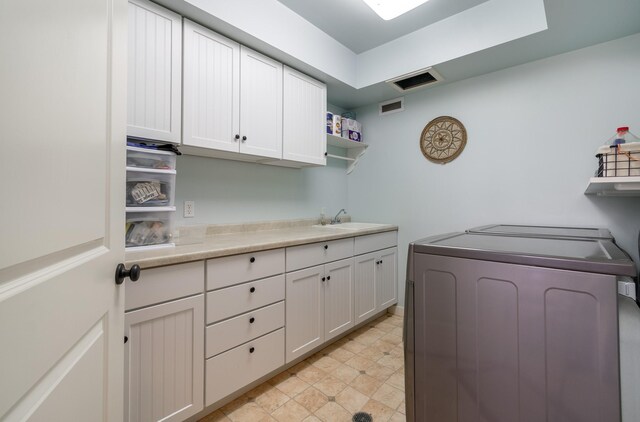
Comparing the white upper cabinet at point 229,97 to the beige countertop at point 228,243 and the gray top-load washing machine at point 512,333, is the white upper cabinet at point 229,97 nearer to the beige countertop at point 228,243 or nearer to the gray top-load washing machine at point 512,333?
the beige countertop at point 228,243

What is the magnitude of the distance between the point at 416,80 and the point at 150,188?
239cm

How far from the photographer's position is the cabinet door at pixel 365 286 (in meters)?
2.40

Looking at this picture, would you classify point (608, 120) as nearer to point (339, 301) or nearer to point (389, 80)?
point (389, 80)

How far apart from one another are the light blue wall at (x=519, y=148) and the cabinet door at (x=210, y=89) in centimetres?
173

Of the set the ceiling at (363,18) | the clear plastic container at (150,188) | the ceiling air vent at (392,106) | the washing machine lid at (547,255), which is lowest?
the washing machine lid at (547,255)

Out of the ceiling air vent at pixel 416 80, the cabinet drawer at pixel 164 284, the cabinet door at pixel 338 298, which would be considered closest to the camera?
the cabinet drawer at pixel 164 284

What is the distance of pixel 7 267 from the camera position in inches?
12.8

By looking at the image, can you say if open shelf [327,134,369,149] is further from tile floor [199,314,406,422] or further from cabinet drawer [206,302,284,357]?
tile floor [199,314,406,422]

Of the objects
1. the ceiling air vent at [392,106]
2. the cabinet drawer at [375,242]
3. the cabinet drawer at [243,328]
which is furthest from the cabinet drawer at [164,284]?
the ceiling air vent at [392,106]

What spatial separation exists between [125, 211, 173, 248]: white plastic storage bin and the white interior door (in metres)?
0.78

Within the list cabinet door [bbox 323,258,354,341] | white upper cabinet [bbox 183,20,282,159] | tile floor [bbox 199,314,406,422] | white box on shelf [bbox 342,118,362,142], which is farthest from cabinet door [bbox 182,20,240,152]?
tile floor [bbox 199,314,406,422]

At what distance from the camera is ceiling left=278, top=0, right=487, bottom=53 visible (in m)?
2.00

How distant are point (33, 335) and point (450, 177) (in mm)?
2777

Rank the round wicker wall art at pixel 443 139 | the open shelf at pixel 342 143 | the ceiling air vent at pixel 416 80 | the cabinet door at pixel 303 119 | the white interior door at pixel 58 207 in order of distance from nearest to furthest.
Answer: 1. the white interior door at pixel 58 207
2. the cabinet door at pixel 303 119
3. the ceiling air vent at pixel 416 80
4. the round wicker wall art at pixel 443 139
5. the open shelf at pixel 342 143
